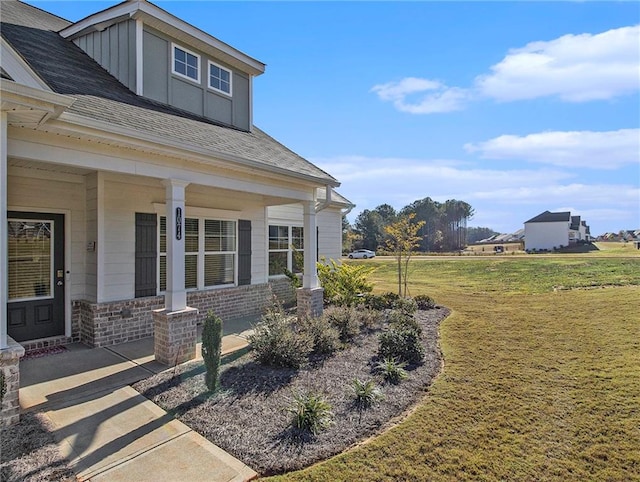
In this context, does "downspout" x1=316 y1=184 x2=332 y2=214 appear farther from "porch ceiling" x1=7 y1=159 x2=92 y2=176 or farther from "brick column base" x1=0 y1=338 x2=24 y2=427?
"brick column base" x1=0 y1=338 x2=24 y2=427

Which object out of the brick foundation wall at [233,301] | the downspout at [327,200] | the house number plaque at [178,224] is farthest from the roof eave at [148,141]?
the brick foundation wall at [233,301]

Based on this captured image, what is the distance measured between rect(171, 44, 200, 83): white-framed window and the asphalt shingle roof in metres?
1.05

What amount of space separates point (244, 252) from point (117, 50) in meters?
5.64

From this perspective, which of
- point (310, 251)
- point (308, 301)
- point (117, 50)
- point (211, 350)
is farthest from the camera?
point (310, 251)

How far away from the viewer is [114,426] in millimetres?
4016

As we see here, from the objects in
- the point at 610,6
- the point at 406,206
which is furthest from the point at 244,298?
the point at 406,206

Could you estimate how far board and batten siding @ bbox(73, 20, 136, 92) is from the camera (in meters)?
8.06

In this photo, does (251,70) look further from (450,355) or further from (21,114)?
(450,355)

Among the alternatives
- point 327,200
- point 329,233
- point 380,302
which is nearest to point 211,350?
point 327,200

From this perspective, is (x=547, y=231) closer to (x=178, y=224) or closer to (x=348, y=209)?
(x=348, y=209)

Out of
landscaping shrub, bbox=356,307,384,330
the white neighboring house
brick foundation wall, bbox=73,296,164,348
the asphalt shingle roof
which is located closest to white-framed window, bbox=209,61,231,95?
the asphalt shingle roof

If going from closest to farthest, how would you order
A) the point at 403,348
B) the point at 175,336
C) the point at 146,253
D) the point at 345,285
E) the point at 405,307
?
the point at 175,336 < the point at 403,348 < the point at 146,253 < the point at 405,307 < the point at 345,285

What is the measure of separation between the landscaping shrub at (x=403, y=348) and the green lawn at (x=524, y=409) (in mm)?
535

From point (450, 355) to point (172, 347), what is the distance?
475 centimetres
